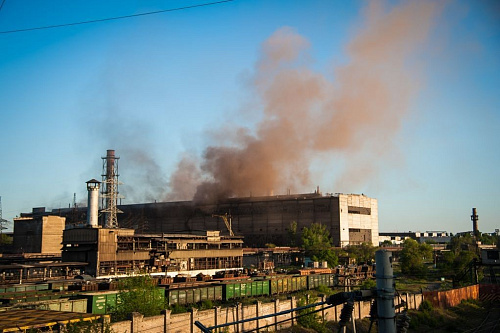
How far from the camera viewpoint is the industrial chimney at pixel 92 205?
66.4 metres

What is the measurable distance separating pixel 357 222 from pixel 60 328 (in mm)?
95198

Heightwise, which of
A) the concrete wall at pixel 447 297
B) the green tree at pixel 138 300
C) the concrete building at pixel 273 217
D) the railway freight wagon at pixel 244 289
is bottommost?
the concrete wall at pixel 447 297

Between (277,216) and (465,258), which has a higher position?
(277,216)

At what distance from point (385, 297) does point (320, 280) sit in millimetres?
51220

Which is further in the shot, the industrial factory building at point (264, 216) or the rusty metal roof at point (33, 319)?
the industrial factory building at point (264, 216)

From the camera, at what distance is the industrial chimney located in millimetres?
66369

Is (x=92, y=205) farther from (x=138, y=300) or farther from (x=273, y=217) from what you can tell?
(x=273, y=217)

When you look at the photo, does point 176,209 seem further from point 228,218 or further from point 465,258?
point 465,258

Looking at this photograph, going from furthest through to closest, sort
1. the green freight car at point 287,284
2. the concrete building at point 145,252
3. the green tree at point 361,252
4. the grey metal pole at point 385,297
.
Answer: the green tree at point 361,252 < the concrete building at point 145,252 < the green freight car at point 287,284 < the grey metal pole at point 385,297

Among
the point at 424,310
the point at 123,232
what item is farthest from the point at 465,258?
the point at 123,232

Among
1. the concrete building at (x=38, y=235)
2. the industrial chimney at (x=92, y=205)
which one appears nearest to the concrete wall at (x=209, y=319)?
the industrial chimney at (x=92, y=205)

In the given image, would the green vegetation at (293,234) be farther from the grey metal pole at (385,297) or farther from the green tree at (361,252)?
the grey metal pole at (385,297)

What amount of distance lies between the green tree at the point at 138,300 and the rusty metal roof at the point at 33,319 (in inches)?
255

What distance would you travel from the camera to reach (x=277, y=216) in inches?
4279
